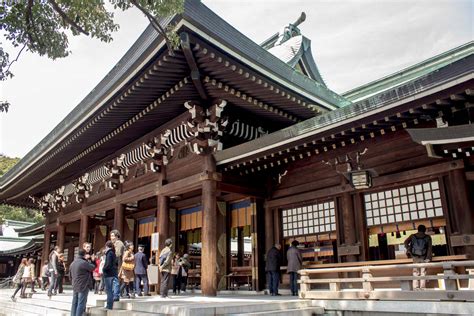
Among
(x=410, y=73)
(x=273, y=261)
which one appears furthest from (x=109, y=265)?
(x=410, y=73)

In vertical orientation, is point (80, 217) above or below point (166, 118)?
below

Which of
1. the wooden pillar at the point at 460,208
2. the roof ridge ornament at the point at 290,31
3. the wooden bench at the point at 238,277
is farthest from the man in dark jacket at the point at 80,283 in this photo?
the roof ridge ornament at the point at 290,31

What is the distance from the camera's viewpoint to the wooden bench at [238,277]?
12.5 meters

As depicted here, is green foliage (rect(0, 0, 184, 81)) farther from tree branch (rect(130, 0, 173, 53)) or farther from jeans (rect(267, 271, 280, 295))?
jeans (rect(267, 271, 280, 295))

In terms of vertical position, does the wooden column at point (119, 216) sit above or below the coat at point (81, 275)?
above

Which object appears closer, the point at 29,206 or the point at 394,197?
the point at 394,197

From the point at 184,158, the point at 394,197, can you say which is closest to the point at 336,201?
the point at 394,197

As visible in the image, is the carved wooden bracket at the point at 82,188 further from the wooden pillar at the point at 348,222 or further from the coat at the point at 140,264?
the wooden pillar at the point at 348,222

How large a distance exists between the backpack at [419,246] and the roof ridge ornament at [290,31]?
13.6 metres

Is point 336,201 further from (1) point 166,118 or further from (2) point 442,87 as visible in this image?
(1) point 166,118

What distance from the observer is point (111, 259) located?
25.6ft

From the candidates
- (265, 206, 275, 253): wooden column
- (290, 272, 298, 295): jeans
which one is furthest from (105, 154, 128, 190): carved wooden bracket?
(290, 272, 298, 295): jeans

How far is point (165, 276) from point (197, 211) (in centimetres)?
491

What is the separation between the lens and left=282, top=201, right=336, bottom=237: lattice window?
33.8 feet
